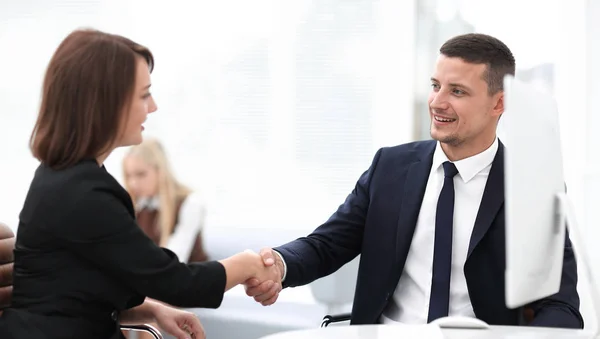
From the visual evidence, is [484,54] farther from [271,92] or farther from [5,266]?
[271,92]

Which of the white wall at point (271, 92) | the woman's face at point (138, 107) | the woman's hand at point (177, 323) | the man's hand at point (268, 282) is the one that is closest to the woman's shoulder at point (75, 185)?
the woman's face at point (138, 107)

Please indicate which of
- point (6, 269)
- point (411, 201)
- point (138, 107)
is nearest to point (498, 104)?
point (411, 201)

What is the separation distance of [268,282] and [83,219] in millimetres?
786

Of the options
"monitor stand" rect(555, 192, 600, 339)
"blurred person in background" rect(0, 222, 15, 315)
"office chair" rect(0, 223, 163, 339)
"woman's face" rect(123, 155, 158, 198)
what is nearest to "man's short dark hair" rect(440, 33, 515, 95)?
"monitor stand" rect(555, 192, 600, 339)

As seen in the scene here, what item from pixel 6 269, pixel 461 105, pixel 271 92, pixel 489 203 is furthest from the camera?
pixel 271 92

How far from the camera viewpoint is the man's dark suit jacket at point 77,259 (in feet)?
5.47

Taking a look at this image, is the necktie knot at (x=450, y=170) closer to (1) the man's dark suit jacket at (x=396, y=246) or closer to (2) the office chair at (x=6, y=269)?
(1) the man's dark suit jacket at (x=396, y=246)

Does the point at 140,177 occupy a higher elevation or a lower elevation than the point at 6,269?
lower

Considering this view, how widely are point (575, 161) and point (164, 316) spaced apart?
244cm

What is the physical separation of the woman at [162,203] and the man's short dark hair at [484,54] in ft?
7.68

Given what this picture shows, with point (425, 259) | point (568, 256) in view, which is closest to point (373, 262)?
point (425, 259)

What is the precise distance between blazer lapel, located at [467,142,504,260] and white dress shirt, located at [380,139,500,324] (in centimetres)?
4

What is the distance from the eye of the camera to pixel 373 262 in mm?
2338

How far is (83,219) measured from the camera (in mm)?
1659
